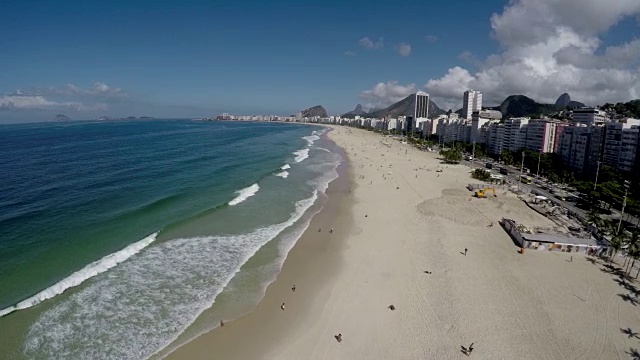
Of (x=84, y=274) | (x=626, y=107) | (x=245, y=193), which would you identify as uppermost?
(x=626, y=107)

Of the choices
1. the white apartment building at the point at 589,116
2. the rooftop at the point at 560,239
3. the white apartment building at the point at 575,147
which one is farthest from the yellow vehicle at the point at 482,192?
the white apartment building at the point at 589,116

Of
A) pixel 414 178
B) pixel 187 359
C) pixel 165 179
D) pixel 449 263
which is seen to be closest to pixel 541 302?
pixel 449 263

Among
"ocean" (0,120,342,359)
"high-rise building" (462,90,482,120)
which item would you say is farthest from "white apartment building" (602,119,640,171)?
"high-rise building" (462,90,482,120)

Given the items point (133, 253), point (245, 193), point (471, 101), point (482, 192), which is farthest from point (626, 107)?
point (133, 253)

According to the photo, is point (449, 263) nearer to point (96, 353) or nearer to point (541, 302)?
point (541, 302)

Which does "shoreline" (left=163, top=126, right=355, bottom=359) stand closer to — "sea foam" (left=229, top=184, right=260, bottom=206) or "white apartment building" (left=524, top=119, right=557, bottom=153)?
"sea foam" (left=229, top=184, right=260, bottom=206)

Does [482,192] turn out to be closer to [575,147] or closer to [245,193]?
[245,193]
